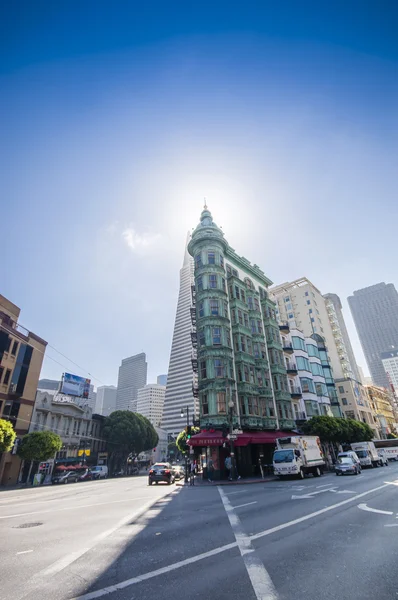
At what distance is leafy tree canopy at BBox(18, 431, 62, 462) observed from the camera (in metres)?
35.9

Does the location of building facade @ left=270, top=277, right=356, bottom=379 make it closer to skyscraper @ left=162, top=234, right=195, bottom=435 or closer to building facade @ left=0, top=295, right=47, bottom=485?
building facade @ left=0, top=295, right=47, bottom=485

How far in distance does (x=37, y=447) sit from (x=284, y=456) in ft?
92.9

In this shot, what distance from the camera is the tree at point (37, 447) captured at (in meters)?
35.9

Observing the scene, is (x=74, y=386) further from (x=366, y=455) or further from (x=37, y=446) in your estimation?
(x=366, y=455)

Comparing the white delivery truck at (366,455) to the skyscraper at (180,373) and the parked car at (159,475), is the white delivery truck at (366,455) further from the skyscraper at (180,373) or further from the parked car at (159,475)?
the skyscraper at (180,373)

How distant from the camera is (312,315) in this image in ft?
272

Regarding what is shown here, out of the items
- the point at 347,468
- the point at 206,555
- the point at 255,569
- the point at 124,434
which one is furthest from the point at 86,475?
the point at 255,569

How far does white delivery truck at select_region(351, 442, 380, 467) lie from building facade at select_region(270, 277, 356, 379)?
142ft

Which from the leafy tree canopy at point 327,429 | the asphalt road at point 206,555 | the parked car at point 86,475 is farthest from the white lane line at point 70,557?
the parked car at point 86,475

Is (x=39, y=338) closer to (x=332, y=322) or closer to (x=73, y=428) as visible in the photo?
(x=73, y=428)

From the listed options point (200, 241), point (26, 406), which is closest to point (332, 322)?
point (200, 241)

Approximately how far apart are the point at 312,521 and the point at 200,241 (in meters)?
34.6

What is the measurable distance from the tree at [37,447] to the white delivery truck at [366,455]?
3623 centimetres

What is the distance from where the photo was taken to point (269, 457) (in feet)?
118
